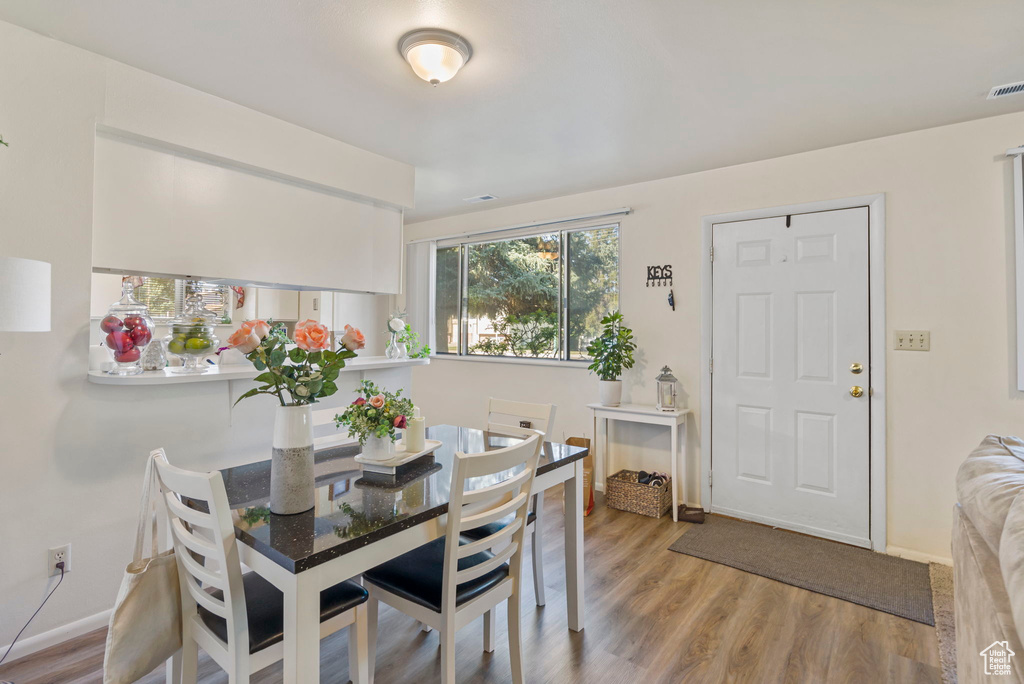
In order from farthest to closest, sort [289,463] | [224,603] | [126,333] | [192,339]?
1. [192,339]
2. [126,333]
3. [289,463]
4. [224,603]

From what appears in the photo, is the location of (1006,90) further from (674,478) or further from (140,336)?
(140,336)

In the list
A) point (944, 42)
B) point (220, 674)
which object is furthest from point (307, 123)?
point (944, 42)

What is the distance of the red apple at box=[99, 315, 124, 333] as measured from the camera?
2.10 meters

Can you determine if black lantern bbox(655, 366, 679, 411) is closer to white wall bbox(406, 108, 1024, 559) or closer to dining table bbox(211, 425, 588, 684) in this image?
white wall bbox(406, 108, 1024, 559)

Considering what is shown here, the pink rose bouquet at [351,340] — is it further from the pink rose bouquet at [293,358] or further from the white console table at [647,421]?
the white console table at [647,421]

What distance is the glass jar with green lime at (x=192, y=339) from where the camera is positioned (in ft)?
7.52

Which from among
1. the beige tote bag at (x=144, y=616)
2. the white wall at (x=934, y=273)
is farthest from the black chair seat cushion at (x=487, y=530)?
the white wall at (x=934, y=273)

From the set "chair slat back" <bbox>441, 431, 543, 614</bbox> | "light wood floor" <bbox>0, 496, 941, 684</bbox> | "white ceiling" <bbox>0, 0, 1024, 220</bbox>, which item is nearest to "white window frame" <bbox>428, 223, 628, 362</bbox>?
"white ceiling" <bbox>0, 0, 1024, 220</bbox>

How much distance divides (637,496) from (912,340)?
1.89 meters

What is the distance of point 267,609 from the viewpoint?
55.6 inches

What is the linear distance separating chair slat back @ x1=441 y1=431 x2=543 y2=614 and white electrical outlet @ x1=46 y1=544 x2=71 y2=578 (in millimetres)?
1698

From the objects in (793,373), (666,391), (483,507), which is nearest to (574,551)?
(483,507)

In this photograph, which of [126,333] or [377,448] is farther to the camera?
[126,333]

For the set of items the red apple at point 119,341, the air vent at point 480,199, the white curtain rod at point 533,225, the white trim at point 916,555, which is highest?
the air vent at point 480,199
